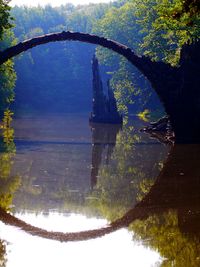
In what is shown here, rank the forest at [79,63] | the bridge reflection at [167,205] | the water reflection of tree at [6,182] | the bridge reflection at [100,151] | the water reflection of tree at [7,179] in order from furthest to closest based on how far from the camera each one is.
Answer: the forest at [79,63]
the bridge reflection at [100,151]
the water reflection of tree at [7,179]
the bridge reflection at [167,205]
the water reflection of tree at [6,182]

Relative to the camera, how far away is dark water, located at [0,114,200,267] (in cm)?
898

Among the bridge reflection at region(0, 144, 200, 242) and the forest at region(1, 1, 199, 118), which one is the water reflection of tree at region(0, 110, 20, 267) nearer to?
the bridge reflection at region(0, 144, 200, 242)

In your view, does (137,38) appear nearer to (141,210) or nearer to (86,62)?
(86,62)

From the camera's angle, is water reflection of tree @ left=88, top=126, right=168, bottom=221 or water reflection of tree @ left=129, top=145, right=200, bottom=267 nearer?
water reflection of tree @ left=129, top=145, right=200, bottom=267

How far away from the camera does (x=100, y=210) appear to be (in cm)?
1232

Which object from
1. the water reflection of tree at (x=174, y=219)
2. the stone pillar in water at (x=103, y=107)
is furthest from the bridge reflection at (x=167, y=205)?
the stone pillar in water at (x=103, y=107)

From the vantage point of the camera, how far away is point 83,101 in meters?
105

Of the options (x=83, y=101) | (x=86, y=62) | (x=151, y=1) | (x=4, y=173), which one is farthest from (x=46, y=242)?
(x=86, y=62)

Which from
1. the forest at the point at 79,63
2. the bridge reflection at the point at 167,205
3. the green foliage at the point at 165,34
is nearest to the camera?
the bridge reflection at the point at 167,205

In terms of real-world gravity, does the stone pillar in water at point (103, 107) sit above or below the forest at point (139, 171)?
above

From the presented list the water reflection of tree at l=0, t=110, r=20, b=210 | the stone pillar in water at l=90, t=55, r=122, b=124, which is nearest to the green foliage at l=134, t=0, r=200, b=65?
the stone pillar in water at l=90, t=55, r=122, b=124

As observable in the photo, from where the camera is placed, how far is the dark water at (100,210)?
898cm

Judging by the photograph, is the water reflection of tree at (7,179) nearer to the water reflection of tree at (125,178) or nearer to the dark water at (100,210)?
the dark water at (100,210)

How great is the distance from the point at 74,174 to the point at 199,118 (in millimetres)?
12677
